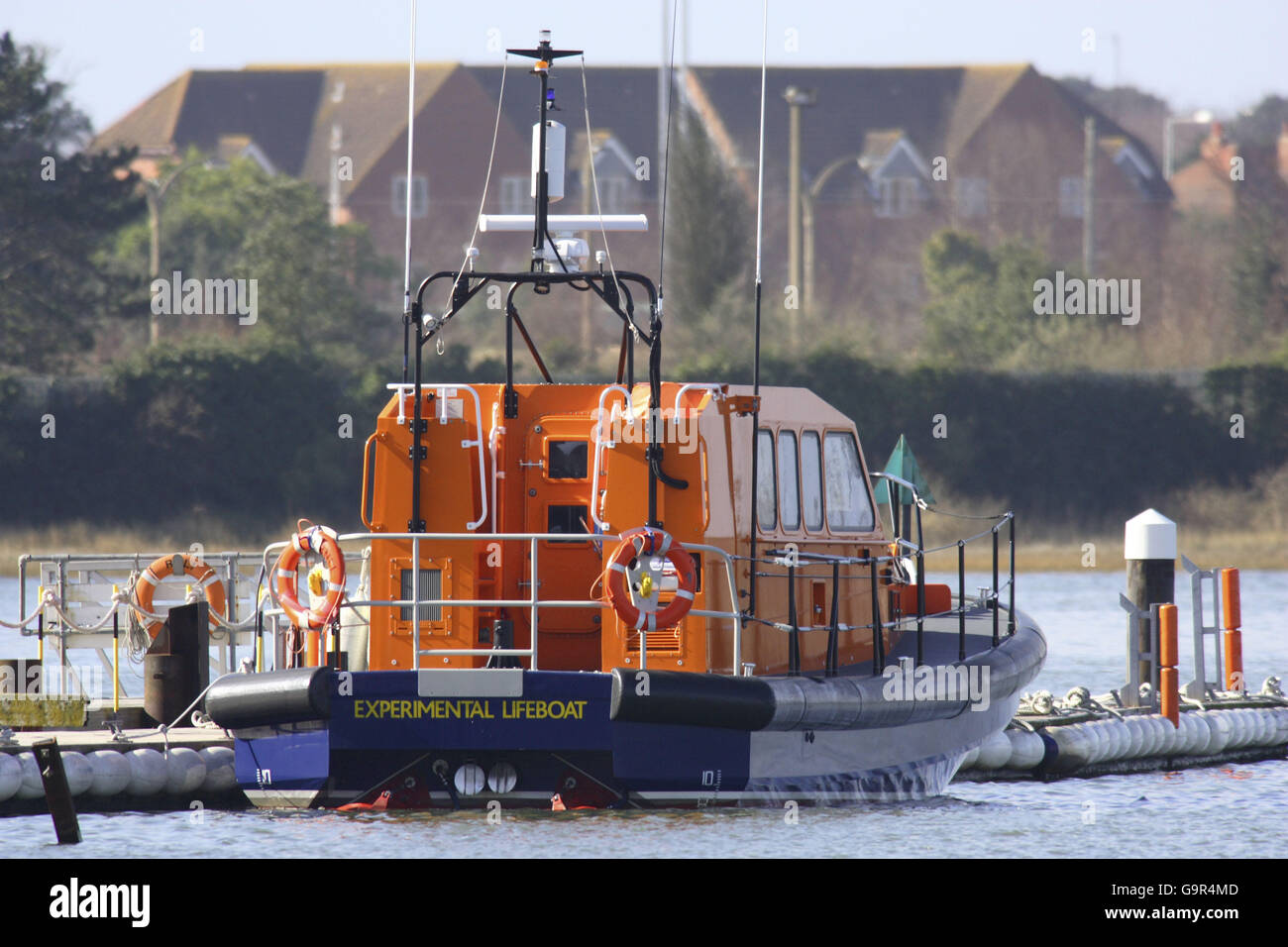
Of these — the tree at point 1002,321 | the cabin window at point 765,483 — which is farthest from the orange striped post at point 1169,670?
the tree at point 1002,321

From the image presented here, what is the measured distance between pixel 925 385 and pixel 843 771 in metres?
30.8

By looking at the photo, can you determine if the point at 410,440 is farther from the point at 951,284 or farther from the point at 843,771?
the point at 951,284

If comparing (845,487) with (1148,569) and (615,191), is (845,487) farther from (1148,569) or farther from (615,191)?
(615,191)

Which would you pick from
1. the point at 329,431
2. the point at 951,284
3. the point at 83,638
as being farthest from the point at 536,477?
the point at 951,284

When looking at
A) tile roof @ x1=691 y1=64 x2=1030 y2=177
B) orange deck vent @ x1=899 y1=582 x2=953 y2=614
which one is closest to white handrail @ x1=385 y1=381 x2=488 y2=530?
orange deck vent @ x1=899 y1=582 x2=953 y2=614

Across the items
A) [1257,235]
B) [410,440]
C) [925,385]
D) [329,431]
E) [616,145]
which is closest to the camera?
[410,440]

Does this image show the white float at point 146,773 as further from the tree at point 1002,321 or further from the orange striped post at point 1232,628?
the tree at point 1002,321

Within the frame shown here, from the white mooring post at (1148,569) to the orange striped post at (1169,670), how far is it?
75cm

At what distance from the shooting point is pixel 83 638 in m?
16.6

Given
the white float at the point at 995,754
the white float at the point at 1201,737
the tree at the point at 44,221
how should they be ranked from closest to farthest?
the white float at the point at 995,754 → the white float at the point at 1201,737 → the tree at the point at 44,221

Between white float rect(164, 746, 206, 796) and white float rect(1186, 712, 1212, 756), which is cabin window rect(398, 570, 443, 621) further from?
white float rect(1186, 712, 1212, 756)

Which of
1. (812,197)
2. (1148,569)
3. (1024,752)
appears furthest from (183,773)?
(812,197)

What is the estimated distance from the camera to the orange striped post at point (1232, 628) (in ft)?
60.7

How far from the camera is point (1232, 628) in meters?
18.9
